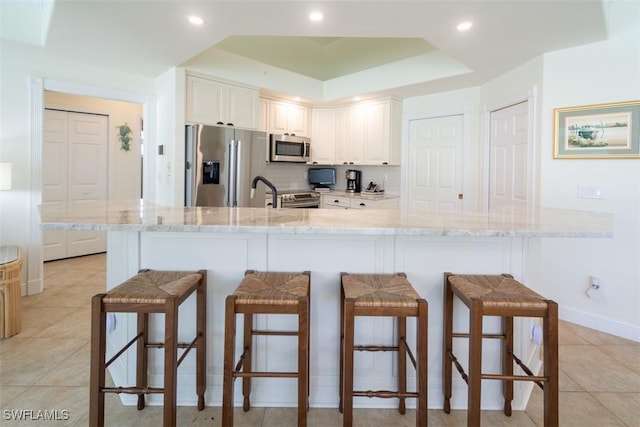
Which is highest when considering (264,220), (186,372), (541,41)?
(541,41)

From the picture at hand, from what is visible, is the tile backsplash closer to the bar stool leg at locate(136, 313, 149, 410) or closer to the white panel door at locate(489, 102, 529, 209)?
the white panel door at locate(489, 102, 529, 209)

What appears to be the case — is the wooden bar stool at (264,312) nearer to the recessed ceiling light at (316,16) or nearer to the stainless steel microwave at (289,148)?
the recessed ceiling light at (316,16)

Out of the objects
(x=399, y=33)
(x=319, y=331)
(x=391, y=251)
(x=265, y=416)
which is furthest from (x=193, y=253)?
(x=399, y=33)

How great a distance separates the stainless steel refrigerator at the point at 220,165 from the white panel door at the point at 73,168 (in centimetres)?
239

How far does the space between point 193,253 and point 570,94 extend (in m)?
3.21

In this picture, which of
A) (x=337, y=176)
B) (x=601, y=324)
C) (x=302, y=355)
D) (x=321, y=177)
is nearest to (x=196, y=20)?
(x=302, y=355)

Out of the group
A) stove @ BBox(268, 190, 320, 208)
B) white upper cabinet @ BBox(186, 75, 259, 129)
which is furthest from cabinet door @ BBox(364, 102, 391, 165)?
white upper cabinet @ BBox(186, 75, 259, 129)

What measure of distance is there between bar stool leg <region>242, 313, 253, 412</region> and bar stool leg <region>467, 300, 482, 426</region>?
1.02 m

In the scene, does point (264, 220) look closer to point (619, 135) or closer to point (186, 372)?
point (186, 372)

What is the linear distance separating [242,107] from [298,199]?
1.43 m

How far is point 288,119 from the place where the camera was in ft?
17.2

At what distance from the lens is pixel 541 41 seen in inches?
117

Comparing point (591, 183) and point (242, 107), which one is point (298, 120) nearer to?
point (242, 107)

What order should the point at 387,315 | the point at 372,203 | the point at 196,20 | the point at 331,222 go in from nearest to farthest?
1. the point at 387,315
2. the point at 331,222
3. the point at 196,20
4. the point at 372,203
